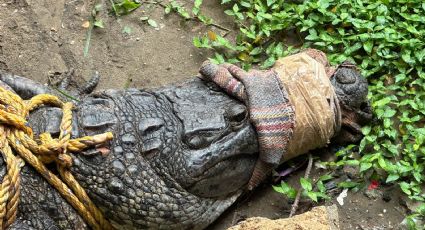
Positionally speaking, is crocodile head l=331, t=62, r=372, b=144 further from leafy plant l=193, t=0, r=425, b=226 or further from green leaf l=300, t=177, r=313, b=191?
green leaf l=300, t=177, r=313, b=191

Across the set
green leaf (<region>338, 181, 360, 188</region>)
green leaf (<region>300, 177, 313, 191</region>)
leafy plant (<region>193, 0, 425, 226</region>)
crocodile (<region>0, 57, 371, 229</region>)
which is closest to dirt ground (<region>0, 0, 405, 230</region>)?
leafy plant (<region>193, 0, 425, 226</region>)

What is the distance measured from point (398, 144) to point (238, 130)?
1083 millimetres

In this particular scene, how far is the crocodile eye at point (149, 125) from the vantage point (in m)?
3.40

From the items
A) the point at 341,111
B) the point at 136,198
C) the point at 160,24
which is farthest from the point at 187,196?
the point at 160,24

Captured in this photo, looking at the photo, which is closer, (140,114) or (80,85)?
(140,114)

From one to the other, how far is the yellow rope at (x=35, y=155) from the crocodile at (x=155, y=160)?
0.16ft

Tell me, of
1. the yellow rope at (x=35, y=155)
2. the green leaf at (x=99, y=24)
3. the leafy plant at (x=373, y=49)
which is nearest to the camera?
the yellow rope at (x=35, y=155)

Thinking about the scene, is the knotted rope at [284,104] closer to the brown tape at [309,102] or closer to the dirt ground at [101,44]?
the brown tape at [309,102]

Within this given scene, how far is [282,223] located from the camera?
319 centimetres

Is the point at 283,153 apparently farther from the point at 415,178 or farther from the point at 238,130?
the point at 415,178

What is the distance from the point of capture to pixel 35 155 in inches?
125

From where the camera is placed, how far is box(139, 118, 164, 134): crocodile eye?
3.40 metres

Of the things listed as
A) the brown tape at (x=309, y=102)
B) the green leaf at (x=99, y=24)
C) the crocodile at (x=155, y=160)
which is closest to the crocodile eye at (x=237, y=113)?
the crocodile at (x=155, y=160)

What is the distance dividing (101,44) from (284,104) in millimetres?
1723
